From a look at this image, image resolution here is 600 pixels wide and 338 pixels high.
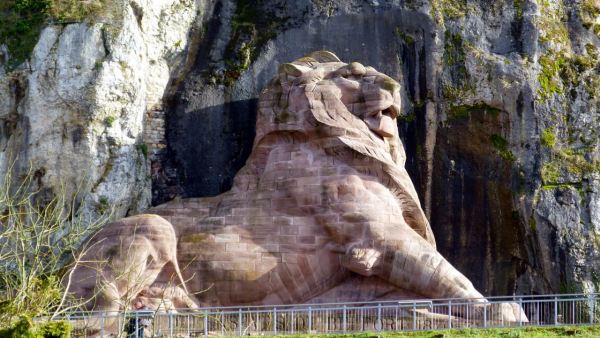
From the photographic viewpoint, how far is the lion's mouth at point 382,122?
2558 centimetres

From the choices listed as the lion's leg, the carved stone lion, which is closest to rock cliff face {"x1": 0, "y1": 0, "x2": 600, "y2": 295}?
the carved stone lion

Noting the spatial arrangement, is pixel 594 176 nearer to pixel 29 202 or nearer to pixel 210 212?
pixel 210 212

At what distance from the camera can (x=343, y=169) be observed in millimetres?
25125

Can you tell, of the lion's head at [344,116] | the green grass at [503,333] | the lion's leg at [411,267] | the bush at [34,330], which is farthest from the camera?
the lion's head at [344,116]

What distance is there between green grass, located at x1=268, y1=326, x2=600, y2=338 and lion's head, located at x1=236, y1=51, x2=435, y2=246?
3.51 m

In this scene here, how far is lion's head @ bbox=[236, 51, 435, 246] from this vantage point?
25.3 metres

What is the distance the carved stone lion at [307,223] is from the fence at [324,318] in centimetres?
31

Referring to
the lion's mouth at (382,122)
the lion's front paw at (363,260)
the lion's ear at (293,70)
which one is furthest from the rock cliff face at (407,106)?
the lion's front paw at (363,260)

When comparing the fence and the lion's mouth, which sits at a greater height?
the lion's mouth

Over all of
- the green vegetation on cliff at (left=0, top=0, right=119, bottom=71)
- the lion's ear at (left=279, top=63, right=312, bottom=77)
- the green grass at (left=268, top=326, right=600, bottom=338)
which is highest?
the green vegetation on cliff at (left=0, top=0, right=119, bottom=71)

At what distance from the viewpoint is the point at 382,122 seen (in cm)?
2564

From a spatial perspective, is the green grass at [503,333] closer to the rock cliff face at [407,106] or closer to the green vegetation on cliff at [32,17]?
the rock cliff face at [407,106]

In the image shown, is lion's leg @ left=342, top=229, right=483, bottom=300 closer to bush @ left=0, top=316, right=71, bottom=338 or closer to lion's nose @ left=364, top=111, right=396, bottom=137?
lion's nose @ left=364, top=111, right=396, bottom=137

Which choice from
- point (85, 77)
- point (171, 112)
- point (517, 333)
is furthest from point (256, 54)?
point (517, 333)
